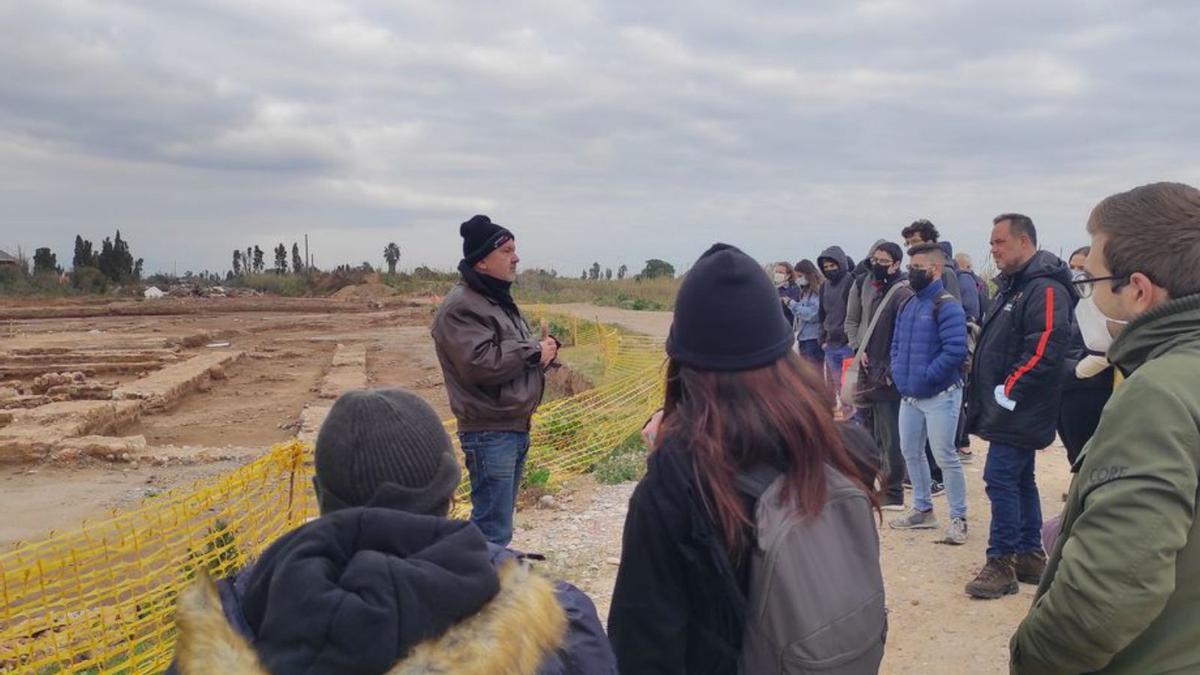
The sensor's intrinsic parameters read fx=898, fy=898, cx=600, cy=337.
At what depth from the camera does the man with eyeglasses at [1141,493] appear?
5.50ft

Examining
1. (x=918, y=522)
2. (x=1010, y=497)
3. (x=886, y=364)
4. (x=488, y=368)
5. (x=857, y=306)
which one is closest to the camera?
(x=488, y=368)

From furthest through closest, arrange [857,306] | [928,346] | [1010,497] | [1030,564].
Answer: [857,306] < [928,346] < [1030,564] < [1010,497]

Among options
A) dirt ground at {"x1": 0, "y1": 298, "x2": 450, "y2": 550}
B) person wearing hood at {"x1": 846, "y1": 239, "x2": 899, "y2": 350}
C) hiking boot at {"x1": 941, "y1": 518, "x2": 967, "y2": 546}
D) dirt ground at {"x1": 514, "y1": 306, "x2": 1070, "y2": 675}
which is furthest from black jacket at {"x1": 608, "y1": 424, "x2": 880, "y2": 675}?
dirt ground at {"x1": 0, "y1": 298, "x2": 450, "y2": 550}

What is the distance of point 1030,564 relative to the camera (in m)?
4.62

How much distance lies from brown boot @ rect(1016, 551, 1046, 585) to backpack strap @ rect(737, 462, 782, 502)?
3.53 meters

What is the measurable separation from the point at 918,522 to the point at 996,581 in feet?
3.85

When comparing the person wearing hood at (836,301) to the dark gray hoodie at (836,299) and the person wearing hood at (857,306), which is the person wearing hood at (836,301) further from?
the person wearing hood at (857,306)

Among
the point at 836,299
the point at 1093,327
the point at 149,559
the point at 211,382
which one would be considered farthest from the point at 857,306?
the point at 211,382

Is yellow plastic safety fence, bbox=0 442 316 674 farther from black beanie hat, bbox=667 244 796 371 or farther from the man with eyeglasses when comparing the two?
the man with eyeglasses

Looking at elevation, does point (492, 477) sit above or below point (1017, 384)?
below

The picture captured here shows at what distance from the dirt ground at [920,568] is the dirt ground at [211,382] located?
301 cm

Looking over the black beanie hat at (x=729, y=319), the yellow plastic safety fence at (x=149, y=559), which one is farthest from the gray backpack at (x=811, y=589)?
the yellow plastic safety fence at (x=149, y=559)

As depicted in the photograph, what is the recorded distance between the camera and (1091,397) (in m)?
4.05

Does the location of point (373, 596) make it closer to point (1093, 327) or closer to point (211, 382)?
point (1093, 327)
